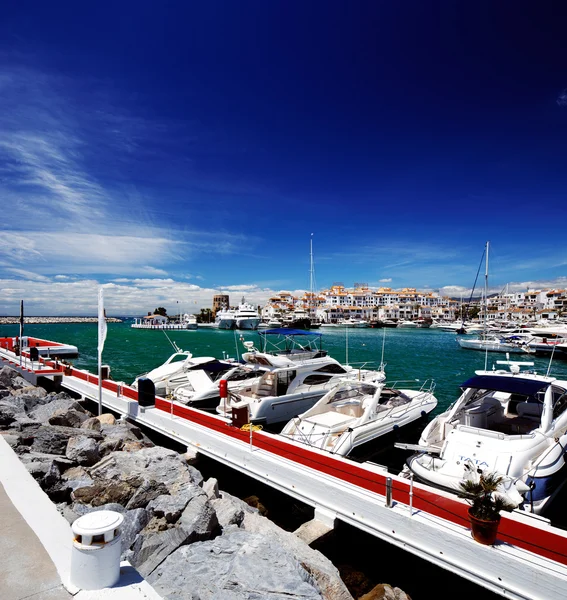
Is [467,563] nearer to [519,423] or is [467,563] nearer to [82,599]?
[82,599]

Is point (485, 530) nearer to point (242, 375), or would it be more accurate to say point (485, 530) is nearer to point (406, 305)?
point (242, 375)

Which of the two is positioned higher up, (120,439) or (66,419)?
(66,419)

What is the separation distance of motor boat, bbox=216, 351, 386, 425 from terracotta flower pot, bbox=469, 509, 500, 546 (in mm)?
8418

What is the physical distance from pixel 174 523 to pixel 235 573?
5.98ft

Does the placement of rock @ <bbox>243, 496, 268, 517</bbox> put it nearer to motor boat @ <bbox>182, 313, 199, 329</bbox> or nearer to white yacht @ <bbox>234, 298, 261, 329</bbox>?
white yacht @ <bbox>234, 298, 261, 329</bbox>

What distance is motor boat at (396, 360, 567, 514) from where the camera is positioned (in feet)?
23.9

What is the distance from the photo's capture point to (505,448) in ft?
25.4

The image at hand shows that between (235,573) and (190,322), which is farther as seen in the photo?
(190,322)

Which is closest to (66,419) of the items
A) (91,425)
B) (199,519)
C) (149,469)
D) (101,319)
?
(91,425)

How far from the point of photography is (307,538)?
6.46 metres

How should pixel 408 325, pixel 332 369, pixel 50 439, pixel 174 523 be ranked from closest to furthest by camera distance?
1. pixel 174 523
2. pixel 50 439
3. pixel 332 369
4. pixel 408 325

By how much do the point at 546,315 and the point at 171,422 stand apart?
138m

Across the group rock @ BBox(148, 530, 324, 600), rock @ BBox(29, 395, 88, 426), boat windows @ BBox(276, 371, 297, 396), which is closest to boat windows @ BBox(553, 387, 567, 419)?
boat windows @ BBox(276, 371, 297, 396)

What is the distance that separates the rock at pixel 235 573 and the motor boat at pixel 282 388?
25.0 ft
